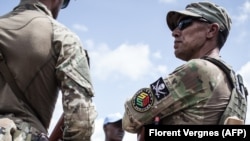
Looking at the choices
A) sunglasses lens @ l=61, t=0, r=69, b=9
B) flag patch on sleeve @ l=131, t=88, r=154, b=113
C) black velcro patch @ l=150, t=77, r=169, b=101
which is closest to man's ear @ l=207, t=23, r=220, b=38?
black velcro patch @ l=150, t=77, r=169, b=101

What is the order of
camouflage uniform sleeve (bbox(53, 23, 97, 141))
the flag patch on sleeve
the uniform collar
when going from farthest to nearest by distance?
the flag patch on sleeve → the uniform collar → camouflage uniform sleeve (bbox(53, 23, 97, 141))

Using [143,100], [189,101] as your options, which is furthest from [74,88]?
[189,101]

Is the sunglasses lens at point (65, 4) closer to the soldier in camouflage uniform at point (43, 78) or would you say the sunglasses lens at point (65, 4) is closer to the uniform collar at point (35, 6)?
the uniform collar at point (35, 6)

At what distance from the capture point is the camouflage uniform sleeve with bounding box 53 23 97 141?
272 centimetres

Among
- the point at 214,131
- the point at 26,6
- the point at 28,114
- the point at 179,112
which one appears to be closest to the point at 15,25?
the point at 26,6

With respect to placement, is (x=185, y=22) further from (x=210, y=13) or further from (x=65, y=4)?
(x=65, y=4)

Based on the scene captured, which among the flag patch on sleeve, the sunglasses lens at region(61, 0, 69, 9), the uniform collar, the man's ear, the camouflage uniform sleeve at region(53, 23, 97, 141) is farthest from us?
the man's ear

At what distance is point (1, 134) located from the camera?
254 centimetres

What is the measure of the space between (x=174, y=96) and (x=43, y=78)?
1050 mm

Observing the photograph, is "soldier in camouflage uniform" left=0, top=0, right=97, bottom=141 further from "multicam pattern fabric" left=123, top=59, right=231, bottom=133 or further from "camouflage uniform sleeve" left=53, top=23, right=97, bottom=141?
"multicam pattern fabric" left=123, top=59, right=231, bottom=133

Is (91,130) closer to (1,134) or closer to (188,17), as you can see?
(1,134)

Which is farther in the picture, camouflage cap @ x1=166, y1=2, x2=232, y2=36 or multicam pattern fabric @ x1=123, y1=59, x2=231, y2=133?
camouflage cap @ x1=166, y1=2, x2=232, y2=36

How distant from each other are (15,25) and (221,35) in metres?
1.96

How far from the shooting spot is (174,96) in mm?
3225
